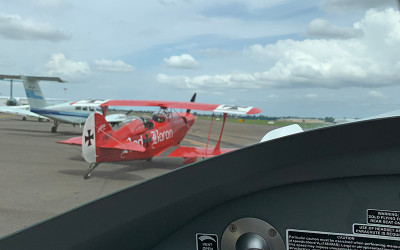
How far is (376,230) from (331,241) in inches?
4.2

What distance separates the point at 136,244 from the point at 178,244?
0.39ft

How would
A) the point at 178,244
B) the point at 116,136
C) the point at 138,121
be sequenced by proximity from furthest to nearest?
the point at 138,121 → the point at 116,136 → the point at 178,244

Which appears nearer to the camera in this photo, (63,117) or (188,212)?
(188,212)

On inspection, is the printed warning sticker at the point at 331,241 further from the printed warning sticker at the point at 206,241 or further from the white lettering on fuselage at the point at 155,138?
the white lettering on fuselage at the point at 155,138

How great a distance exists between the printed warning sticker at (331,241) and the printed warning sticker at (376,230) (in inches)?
0.5

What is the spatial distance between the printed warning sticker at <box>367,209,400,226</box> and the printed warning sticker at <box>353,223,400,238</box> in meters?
0.01

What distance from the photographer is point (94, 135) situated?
6383 millimetres

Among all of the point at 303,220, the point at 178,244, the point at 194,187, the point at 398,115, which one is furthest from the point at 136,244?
the point at 398,115

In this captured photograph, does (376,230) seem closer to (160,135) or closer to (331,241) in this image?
(331,241)

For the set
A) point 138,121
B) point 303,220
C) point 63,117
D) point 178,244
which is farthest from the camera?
point 63,117

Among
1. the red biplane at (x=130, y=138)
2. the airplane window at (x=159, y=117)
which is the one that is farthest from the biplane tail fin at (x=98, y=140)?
the airplane window at (x=159, y=117)

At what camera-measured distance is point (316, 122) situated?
0.84 meters

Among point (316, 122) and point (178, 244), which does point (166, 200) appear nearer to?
point (178, 244)

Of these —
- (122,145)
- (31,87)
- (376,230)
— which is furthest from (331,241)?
(122,145)
